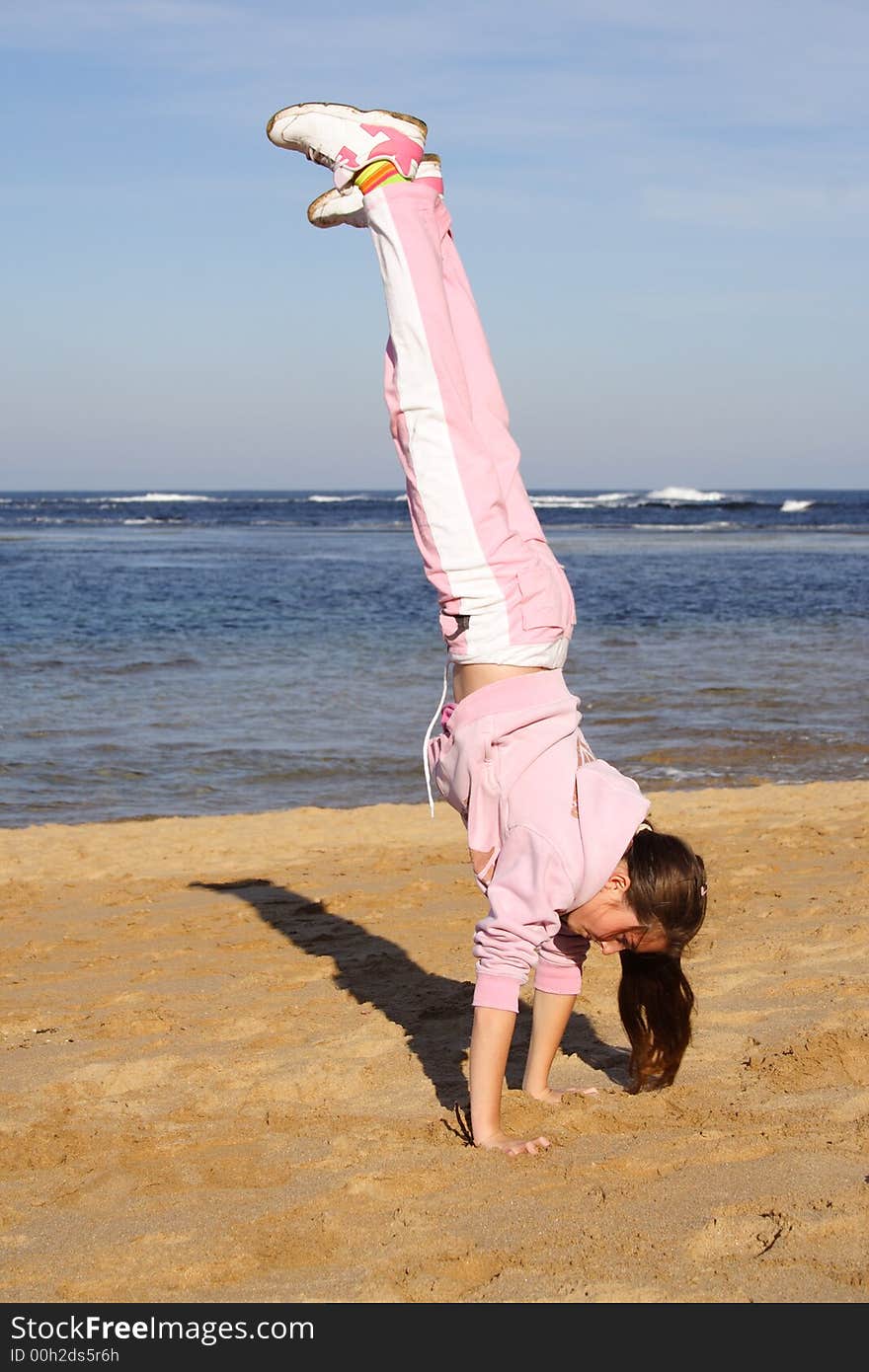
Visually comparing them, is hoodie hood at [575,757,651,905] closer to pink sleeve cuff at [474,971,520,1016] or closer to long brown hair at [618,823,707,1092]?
long brown hair at [618,823,707,1092]

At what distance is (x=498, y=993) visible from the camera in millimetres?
3232

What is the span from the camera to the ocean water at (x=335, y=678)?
9.47 metres

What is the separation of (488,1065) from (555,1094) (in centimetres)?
51

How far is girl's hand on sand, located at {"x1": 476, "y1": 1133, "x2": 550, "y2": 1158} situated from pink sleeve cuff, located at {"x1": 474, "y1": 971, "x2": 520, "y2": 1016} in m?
0.32

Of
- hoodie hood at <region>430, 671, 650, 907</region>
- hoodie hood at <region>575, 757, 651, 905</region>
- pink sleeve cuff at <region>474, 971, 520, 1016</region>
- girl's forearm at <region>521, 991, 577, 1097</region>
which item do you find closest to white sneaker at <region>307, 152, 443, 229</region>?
hoodie hood at <region>430, 671, 650, 907</region>

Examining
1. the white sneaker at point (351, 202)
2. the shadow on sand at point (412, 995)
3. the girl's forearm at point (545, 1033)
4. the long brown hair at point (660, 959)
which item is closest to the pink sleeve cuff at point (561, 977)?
the girl's forearm at point (545, 1033)

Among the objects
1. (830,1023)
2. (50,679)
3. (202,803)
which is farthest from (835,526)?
(830,1023)

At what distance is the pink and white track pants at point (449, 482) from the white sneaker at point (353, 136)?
0.08 metres

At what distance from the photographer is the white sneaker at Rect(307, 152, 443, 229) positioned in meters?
3.41

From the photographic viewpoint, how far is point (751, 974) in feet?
15.5

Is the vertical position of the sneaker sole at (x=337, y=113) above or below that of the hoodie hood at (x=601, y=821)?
above

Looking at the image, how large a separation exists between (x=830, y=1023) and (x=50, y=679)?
34.7 ft

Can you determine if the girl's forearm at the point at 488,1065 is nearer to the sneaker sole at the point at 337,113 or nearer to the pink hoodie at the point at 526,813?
the pink hoodie at the point at 526,813
